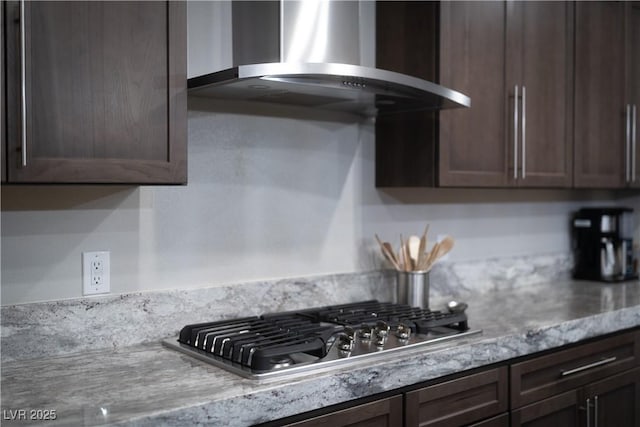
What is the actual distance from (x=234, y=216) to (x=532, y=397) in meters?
1.14

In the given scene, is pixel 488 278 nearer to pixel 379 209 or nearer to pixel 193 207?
pixel 379 209

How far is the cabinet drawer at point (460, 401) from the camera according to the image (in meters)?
1.79

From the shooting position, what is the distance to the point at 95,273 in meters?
1.85

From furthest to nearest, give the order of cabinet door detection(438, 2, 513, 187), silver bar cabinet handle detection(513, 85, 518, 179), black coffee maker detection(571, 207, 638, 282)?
black coffee maker detection(571, 207, 638, 282) < silver bar cabinet handle detection(513, 85, 518, 179) < cabinet door detection(438, 2, 513, 187)

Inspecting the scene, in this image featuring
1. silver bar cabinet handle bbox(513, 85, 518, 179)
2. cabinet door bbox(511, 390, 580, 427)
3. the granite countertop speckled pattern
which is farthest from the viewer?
silver bar cabinet handle bbox(513, 85, 518, 179)

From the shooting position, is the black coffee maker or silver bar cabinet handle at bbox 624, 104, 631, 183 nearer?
silver bar cabinet handle at bbox 624, 104, 631, 183

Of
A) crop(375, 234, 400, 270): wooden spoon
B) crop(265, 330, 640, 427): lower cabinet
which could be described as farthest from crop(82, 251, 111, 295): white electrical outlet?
crop(375, 234, 400, 270): wooden spoon

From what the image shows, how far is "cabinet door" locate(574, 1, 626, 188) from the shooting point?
9.37 ft

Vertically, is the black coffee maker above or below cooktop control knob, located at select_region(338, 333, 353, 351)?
above

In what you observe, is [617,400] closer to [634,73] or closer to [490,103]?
[490,103]

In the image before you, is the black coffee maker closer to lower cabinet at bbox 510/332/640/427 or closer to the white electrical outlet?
lower cabinet at bbox 510/332/640/427

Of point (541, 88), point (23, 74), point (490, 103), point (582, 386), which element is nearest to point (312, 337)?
point (23, 74)

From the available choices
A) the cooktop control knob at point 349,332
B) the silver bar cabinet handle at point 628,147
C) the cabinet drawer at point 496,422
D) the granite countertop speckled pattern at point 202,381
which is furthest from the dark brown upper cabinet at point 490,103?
the cabinet drawer at point 496,422

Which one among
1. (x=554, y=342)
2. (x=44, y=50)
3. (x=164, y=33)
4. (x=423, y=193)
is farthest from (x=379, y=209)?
(x=44, y=50)
